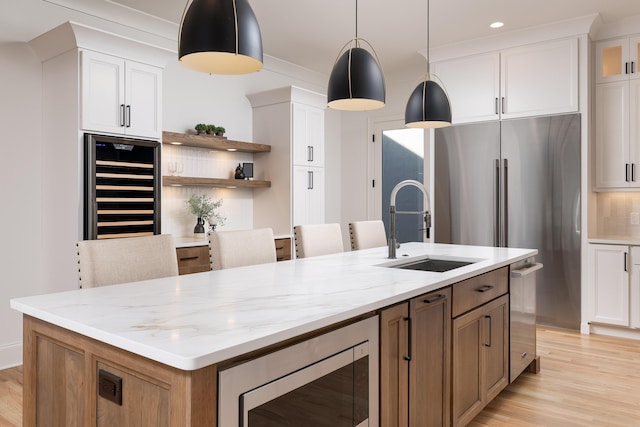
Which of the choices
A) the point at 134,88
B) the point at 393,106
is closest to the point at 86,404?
the point at 134,88

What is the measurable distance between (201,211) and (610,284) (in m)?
3.80

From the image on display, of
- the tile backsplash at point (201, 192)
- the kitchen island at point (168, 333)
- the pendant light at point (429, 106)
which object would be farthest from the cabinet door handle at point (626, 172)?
the tile backsplash at point (201, 192)

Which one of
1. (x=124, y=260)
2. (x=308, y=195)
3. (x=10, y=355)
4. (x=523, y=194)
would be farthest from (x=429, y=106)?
(x=10, y=355)

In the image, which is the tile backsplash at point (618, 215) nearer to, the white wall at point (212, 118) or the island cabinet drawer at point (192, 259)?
the white wall at point (212, 118)

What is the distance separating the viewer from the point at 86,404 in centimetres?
136

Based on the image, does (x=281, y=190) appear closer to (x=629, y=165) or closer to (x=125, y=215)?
(x=125, y=215)

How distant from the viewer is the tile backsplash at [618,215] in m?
4.48

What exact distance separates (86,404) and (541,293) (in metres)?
4.18

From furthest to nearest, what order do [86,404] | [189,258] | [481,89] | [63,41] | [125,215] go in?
[481,89], [189,258], [125,215], [63,41], [86,404]

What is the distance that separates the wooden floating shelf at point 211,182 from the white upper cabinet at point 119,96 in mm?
501

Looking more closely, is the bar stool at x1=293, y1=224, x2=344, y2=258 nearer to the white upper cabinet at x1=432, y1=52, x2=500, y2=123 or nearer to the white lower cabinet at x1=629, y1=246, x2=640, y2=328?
the white upper cabinet at x1=432, y1=52, x2=500, y2=123

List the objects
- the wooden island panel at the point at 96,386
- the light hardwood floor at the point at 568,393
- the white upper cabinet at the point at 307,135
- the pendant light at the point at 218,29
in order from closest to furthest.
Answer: the wooden island panel at the point at 96,386 < the pendant light at the point at 218,29 < the light hardwood floor at the point at 568,393 < the white upper cabinet at the point at 307,135

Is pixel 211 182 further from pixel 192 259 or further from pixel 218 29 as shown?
pixel 218 29

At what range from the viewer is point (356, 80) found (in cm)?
252
